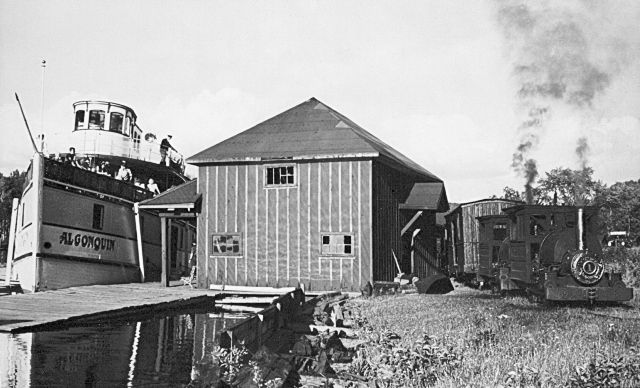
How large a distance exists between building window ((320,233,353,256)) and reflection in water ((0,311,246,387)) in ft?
22.1

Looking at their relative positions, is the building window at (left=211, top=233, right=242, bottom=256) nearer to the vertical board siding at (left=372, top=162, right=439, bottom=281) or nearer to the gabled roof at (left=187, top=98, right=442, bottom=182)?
the gabled roof at (left=187, top=98, right=442, bottom=182)

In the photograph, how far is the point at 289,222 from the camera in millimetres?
20422

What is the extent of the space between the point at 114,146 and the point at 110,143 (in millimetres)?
203

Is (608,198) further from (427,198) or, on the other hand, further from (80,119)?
(80,119)

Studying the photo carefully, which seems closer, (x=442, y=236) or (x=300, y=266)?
(x=300, y=266)

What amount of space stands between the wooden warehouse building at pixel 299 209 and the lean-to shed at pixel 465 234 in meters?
3.15

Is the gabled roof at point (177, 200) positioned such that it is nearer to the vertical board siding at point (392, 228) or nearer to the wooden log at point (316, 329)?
the vertical board siding at point (392, 228)

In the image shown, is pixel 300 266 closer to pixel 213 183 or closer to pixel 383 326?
pixel 213 183

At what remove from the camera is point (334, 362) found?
8.72m

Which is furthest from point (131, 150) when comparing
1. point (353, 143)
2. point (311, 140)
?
point (353, 143)

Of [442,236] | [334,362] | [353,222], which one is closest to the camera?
[334,362]

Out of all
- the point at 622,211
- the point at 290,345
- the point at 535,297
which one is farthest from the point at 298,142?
the point at 622,211

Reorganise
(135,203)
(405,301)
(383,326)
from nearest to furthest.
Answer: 1. (383,326)
2. (405,301)
3. (135,203)

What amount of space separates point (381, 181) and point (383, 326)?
1012 cm
